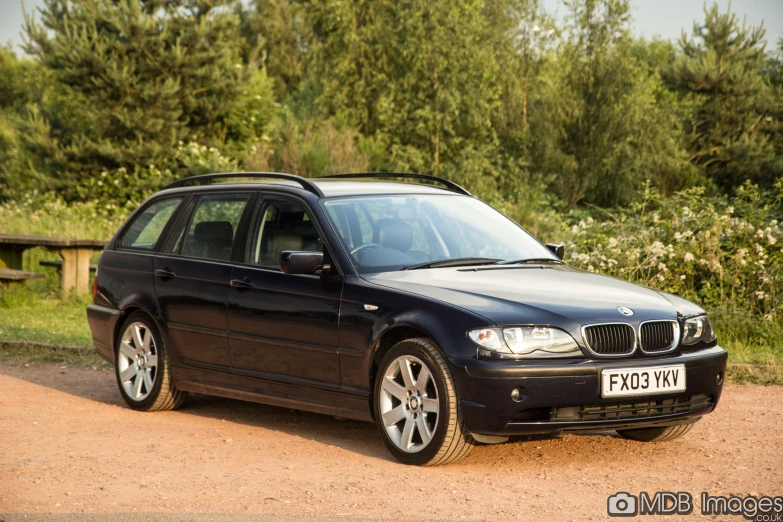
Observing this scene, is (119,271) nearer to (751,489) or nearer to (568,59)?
(751,489)

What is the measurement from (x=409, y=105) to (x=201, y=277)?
1010 inches

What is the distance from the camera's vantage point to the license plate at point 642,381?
5.58 m

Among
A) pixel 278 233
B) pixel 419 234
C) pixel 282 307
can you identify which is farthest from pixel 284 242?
pixel 419 234

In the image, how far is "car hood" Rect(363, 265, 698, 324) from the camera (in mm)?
5641

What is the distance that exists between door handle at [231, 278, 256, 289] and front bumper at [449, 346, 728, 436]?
190 centimetres

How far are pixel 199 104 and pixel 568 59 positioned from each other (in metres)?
11.4

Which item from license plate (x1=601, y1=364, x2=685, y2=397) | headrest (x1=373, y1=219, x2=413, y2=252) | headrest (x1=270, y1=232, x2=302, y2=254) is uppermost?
headrest (x1=373, y1=219, x2=413, y2=252)

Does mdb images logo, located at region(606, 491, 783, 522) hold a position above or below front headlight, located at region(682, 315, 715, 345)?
below

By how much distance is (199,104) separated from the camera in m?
31.9

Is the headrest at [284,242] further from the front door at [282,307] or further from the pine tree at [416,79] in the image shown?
the pine tree at [416,79]

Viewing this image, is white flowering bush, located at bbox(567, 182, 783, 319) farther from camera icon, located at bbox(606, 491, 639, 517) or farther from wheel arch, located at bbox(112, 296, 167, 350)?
camera icon, located at bbox(606, 491, 639, 517)

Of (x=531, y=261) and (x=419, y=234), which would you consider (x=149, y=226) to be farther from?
(x=531, y=261)

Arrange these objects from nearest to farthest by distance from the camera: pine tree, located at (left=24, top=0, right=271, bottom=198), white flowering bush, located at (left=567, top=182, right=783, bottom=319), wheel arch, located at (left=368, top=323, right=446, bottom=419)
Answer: wheel arch, located at (left=368, top=323, right=446, bottom=419) < white flowering bush, located at (left=567, top=182, right=783, bottom=319) < pine tree, located at (left=24, top=0, right=271, bottom=198)

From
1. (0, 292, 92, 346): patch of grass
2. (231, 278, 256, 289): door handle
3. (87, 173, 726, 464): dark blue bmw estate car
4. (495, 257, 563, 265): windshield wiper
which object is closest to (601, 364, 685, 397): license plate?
(87, 173, 726, 464): dark blue bmw estate car
